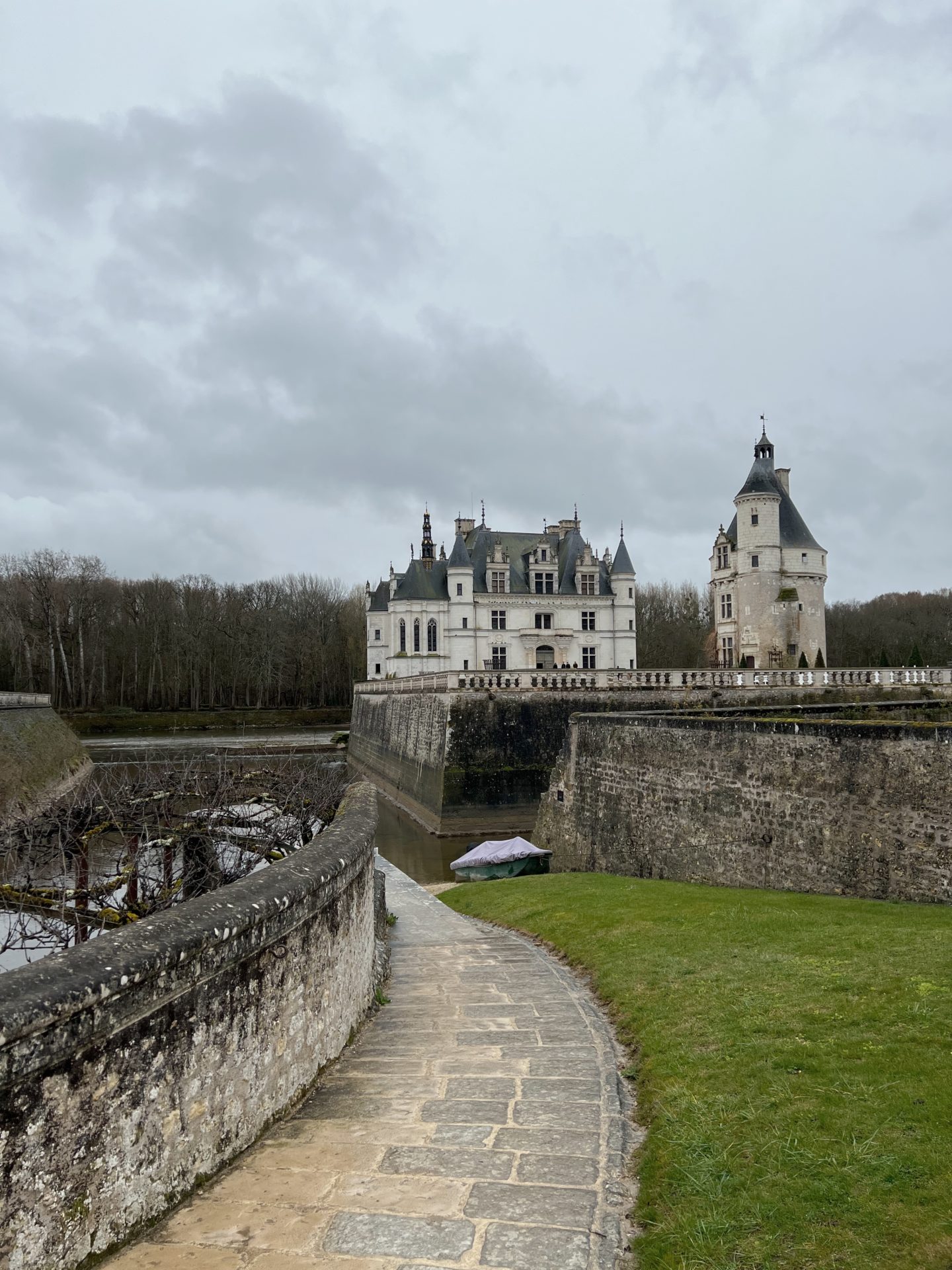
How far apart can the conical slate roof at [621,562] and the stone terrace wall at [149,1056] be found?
150ft

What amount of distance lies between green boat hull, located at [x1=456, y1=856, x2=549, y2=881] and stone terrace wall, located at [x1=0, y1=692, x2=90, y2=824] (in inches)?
531

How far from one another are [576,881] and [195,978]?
13.9m

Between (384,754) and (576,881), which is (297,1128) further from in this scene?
(384,754)

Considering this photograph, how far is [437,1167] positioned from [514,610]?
44.9m

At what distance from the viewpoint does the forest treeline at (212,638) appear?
73.3 m

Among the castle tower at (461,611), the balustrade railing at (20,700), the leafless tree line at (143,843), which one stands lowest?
the leafless tree line at (143,843)

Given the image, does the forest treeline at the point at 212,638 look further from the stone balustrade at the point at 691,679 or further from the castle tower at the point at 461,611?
the stone balustrade at the point at 691,679

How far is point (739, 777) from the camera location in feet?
51.7

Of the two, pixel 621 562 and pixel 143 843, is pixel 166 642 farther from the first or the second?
pixel 143 843

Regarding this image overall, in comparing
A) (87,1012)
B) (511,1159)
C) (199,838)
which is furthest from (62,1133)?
(199,838)

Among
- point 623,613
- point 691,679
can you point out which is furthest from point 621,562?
point 691,679

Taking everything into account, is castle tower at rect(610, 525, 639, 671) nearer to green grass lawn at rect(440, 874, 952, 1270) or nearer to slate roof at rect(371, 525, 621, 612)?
slate roof at rect(371, 525, 621, 612)

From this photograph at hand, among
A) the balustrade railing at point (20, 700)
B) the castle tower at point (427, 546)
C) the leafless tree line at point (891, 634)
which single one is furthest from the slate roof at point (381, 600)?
the leafless tree line at point (891, 634)

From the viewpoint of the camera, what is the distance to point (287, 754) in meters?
48.4
